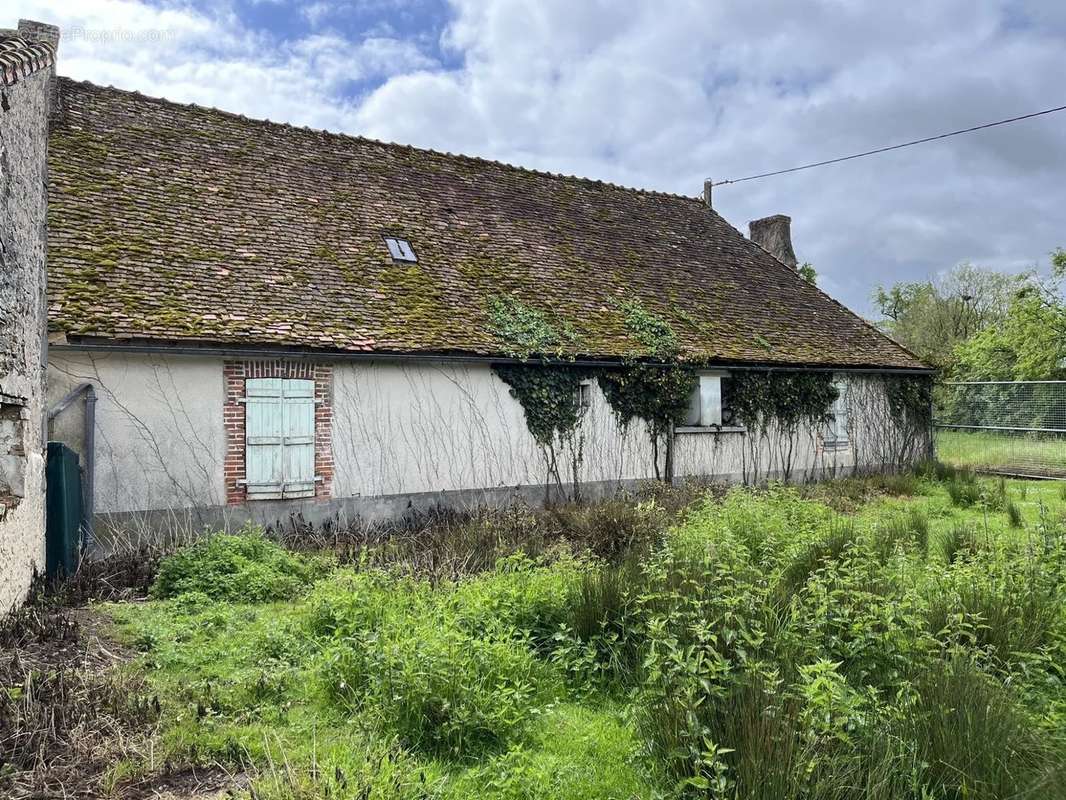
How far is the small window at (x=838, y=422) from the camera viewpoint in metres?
16.4

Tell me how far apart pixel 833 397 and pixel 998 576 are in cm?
1060

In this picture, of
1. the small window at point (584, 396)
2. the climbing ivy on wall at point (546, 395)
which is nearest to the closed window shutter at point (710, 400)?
the small window at point (584, 396)

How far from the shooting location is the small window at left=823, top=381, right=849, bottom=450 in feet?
53.7

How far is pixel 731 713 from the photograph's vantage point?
3629mm

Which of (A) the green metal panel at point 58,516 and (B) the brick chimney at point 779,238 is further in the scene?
(B) the brick chimney at point 779,238

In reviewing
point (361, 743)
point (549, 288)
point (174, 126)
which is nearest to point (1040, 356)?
point (549, 288)

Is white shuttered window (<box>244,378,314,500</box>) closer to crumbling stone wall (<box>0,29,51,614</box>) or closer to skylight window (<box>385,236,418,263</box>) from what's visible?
crumbling stone wall (<box>0,29,51,614</box>)

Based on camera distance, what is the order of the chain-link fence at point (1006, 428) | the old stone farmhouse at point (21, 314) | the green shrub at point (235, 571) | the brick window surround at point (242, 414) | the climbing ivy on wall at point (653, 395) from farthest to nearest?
the chain-link fence at point (1006, 428)
the climbing ivy on wall at point (653, 395)
the brick window surround at point (242, 414)
the green shrub at point (235, 571)
the old stone farmhouse at point (21, 314)

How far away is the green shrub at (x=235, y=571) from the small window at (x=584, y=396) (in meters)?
5.75

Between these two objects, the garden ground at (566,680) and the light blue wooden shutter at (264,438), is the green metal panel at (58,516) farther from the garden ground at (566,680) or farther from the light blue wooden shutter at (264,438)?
the light blue wooden shutter at (264,438)

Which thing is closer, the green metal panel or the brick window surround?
the green metal panel

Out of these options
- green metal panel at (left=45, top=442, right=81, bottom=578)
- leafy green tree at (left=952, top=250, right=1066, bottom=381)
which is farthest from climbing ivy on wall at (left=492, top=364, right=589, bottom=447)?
leafy green tree at (left=952, top=250, right=1066, bottom=381)

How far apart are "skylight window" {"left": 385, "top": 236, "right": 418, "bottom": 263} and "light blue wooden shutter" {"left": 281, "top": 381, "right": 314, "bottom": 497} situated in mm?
3476

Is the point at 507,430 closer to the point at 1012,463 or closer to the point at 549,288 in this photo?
the point at 549,288
